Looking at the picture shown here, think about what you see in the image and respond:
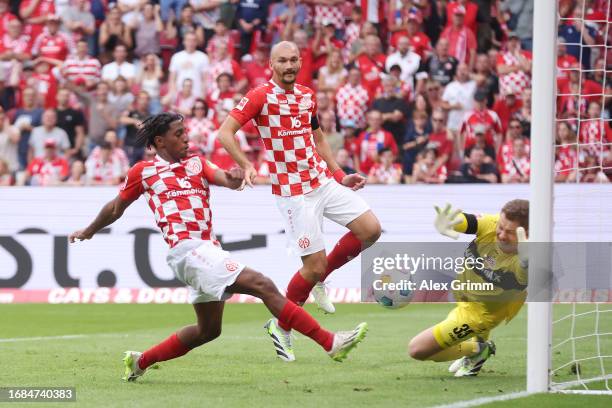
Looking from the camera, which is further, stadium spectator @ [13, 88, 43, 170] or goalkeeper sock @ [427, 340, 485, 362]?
stadium spectator @ [13, 88, 43, 170]

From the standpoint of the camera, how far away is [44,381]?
8.36m

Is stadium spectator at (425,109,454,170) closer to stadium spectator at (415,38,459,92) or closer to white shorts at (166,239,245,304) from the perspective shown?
stadium spectator at (415,38,459,92)

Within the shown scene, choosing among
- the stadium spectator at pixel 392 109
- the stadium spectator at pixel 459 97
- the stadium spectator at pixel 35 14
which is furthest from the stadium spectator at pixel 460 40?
the stadium spectator at pixel 35 14

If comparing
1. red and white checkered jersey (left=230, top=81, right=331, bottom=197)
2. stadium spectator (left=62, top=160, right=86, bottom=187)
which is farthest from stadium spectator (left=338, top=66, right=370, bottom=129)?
red and white checkered jersey (left=230, top=81, right=331, bottom=197)

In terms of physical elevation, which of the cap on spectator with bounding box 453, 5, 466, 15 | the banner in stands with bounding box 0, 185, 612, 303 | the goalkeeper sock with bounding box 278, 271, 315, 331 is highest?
the cap on spectator with bounding box 453, 5, 466, 15

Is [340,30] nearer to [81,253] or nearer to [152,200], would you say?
[81,253]

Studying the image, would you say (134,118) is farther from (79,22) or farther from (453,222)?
(453,222)

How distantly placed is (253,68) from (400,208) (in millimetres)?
4932

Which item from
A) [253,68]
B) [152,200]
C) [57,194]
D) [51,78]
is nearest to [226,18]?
[253,68]

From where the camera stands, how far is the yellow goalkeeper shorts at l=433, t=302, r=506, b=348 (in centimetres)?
858

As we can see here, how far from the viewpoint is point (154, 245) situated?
16.4m

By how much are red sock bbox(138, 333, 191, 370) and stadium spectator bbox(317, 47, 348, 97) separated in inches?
454

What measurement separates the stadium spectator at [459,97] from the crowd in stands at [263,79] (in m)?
0.02

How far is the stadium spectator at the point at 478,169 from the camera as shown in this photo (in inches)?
677
